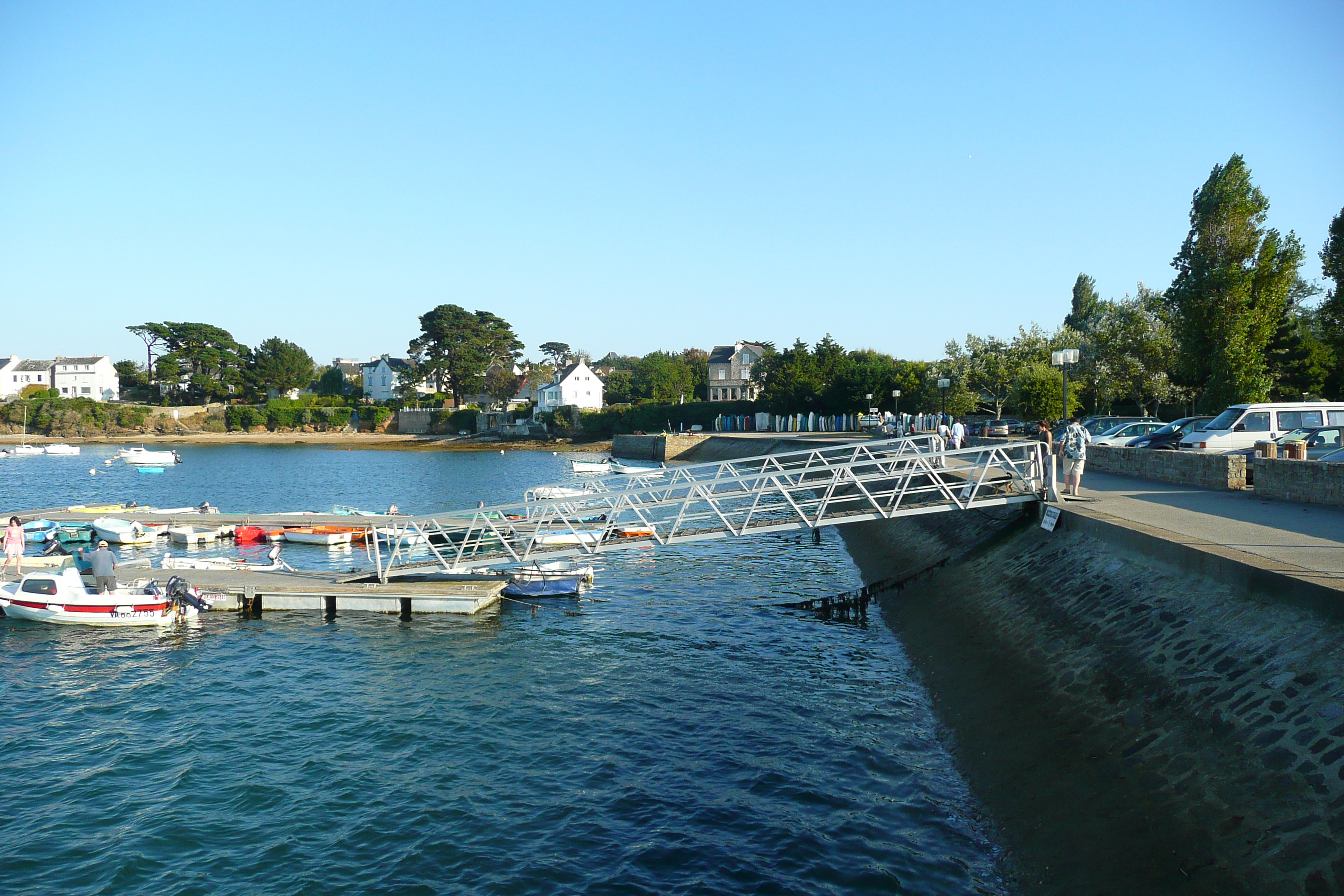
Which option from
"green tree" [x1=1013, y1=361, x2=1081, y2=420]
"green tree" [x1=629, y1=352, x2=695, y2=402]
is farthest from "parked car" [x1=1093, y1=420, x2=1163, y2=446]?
"green tree" [x1=629, y1=352, x2=695, y2=402]

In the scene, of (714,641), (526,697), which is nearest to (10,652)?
(526,697)

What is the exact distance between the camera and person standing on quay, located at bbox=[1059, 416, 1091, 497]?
20203 millimetres

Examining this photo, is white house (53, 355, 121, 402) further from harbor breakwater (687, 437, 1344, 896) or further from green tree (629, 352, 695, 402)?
harbor breakwater (687, 437, 1344, 896)

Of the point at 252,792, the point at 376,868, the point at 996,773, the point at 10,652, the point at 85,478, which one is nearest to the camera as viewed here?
the point at 376,868

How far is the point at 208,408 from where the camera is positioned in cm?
13538

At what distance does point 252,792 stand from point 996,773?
1057 centimetres

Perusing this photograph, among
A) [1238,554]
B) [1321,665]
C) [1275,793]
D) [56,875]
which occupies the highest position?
[1238,554]

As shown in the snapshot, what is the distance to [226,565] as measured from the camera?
84.9 feet

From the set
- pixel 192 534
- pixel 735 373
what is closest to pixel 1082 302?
pixel 735 373

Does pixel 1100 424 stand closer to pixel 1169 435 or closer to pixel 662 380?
pixel 1169 435

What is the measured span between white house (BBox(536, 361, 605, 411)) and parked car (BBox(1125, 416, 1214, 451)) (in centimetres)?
9622

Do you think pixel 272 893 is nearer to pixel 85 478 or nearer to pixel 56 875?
pixel 56 875

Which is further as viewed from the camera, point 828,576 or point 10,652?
point 828,576

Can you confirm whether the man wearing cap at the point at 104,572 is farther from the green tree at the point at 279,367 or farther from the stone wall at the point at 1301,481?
the green tree at the point at 279,367
